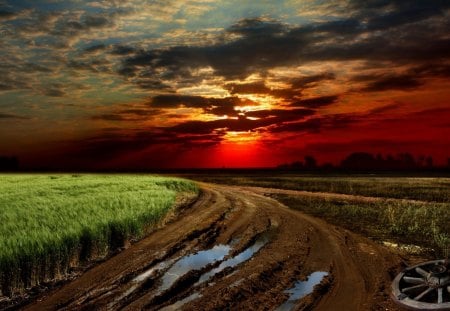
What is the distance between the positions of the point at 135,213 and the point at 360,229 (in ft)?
29.8

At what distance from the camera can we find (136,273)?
9.86 metres

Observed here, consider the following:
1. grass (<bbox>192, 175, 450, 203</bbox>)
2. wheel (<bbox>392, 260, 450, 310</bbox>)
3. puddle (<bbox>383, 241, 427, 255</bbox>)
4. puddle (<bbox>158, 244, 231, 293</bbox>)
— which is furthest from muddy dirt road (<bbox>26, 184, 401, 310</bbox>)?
grass (<bbox>192, 175, 450, 203</bbox>)

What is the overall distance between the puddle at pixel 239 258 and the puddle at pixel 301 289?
2030 mm

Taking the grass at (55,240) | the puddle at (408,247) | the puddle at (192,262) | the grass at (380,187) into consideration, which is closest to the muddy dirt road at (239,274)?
the puddle at (192,262)

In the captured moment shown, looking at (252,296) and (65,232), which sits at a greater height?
(65,232)

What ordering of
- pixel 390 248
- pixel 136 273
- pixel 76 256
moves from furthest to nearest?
1. pixel 390 248
2. pixel 76 256
3. pixel 136 273

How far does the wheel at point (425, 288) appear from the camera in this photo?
7.24m

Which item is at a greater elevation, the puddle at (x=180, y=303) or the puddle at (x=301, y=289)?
the puddle at (x=180, y=303)

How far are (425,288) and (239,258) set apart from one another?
16.3 ft

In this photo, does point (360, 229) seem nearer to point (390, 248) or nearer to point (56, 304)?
point (390, 248)

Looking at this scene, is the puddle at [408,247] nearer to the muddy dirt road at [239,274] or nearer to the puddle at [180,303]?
the muddy dirt road at [239,274]

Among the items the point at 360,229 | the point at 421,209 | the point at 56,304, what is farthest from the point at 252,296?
the point at 421,209

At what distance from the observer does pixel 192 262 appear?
11.1m

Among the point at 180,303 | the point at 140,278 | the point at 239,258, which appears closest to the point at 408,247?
the point at 239,258
